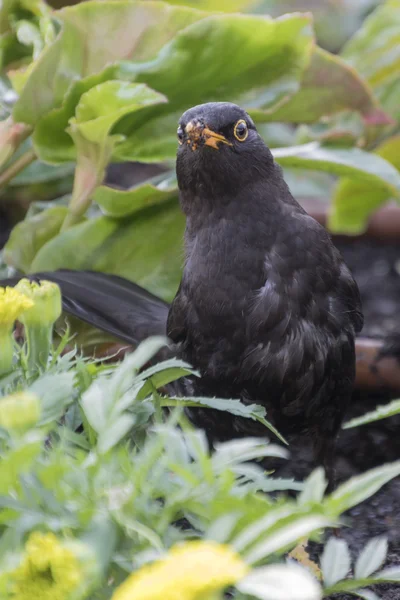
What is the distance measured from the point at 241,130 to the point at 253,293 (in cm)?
37

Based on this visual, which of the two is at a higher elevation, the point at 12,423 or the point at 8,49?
the point at 12,423

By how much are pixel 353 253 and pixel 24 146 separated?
1.62m

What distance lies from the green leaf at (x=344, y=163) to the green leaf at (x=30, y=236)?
0.63 meters

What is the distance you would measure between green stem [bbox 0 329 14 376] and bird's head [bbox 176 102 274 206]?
91 cm

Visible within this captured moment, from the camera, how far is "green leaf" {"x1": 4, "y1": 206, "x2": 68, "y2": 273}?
2.34m

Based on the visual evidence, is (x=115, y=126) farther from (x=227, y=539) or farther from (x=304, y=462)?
(x=227, y=539)

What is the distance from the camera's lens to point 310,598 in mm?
681

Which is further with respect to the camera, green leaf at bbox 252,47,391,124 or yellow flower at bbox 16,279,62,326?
green leaf at bbox 252,47,391,124

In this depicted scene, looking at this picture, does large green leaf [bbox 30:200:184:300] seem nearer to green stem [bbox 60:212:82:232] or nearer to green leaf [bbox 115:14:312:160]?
green stem [bbox 60:212:82:232]

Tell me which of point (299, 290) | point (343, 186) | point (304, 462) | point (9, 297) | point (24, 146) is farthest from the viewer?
point (343, 186)

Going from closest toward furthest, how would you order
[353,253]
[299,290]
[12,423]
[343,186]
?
1. [12,423]
2. [299,290]
3. [343,186]
4. [353,253]

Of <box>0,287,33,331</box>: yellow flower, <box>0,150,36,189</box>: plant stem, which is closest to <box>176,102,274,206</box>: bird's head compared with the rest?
<box>0,150,36,189</box>: plant stem

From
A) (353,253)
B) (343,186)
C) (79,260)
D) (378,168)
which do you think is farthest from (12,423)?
(353,253)

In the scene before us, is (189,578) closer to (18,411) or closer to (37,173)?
(18,411)
